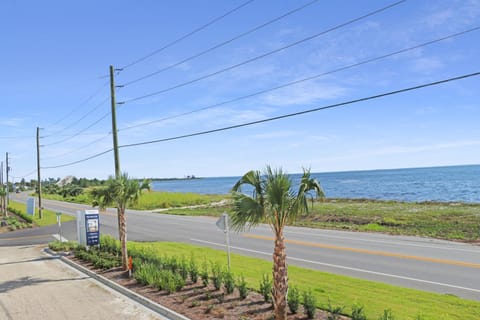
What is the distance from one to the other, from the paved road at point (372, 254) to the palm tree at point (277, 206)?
6.53 metres

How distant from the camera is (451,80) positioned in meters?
9.02

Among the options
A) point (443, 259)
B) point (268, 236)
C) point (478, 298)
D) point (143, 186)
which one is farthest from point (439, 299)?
point (268, 236)

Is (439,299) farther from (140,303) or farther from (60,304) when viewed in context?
(60,304)

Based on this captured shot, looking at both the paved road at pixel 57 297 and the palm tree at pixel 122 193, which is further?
the palm tree at pixel 122 193

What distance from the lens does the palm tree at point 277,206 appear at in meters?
7.88

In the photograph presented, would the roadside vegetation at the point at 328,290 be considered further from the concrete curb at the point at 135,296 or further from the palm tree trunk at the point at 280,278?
the palm tree trunk at the point at 280,278

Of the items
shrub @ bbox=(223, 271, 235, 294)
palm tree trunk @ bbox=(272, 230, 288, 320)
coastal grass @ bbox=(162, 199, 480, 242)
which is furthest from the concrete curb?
coastal grass @ bbox=(162, 199, 480, 242)

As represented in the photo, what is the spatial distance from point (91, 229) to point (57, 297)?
23.1 feet

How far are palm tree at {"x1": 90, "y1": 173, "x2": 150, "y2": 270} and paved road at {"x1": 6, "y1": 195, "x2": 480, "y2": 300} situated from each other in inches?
261

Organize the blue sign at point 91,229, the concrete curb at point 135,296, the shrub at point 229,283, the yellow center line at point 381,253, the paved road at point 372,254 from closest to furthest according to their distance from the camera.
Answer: the concrete curb at point 135,296 → the shrub at point 229,283 → the paved road at point 372,254 → the yellow center line at point 381,253 → the blue sign at point 91,229

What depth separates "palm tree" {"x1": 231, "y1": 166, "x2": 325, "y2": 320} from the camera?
7.88 meters

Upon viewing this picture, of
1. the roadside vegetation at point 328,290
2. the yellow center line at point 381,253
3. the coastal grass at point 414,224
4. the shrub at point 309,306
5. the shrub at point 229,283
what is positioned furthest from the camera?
the coastal grass at point 414,224

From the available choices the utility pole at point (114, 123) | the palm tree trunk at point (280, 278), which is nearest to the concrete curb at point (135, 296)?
the palm tree trunk at point (280, 278)

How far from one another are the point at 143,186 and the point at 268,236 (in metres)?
12.0
